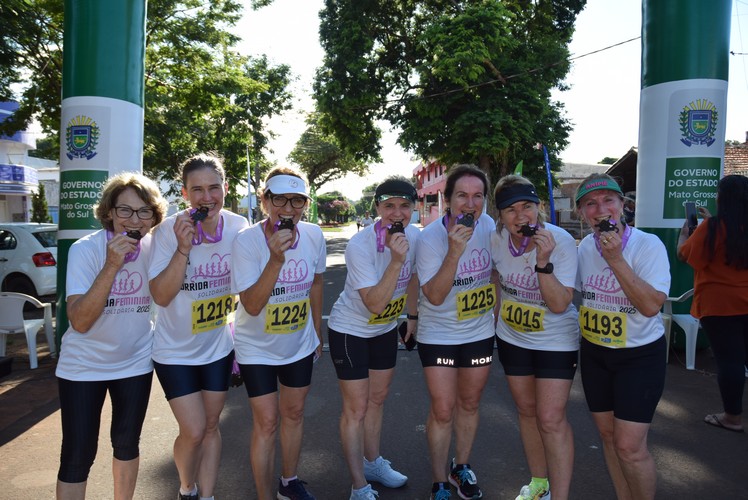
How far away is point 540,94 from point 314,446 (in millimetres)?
15830

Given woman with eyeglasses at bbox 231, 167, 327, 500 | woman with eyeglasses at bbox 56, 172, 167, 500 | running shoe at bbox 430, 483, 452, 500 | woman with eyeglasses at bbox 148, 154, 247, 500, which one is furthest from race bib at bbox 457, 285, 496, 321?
woman with eyeglasses at bbox 56, 172, 167, 500

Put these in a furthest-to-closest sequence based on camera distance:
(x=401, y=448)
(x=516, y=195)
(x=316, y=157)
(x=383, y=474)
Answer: (x=316, y=157)
(x=401, y=448)
(x=383, y=474)
(x=516, y=195)

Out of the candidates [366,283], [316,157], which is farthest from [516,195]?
[316,157]

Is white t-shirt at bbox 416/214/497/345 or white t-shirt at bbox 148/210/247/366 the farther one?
white t-shirt at bbox 416/214/497/345

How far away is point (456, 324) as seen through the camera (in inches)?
122

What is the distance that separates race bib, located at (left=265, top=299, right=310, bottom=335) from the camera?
2912mm

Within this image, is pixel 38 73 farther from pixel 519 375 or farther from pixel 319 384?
pixel 519 375

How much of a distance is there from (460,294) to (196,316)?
1564mm

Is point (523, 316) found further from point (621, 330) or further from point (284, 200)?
point (284, 200)

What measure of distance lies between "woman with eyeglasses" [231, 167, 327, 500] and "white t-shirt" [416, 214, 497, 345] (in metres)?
0.72

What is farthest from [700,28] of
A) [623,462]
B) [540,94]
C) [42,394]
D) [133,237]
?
[540,94]

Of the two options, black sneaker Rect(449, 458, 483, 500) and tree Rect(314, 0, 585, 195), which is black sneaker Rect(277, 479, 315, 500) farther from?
tree Rect(314, 0, 585, 195)

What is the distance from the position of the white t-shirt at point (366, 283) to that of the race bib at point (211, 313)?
2.23 feet

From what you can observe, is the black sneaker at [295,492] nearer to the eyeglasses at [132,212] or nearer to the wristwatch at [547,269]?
the eyeglasses at [132,212]
